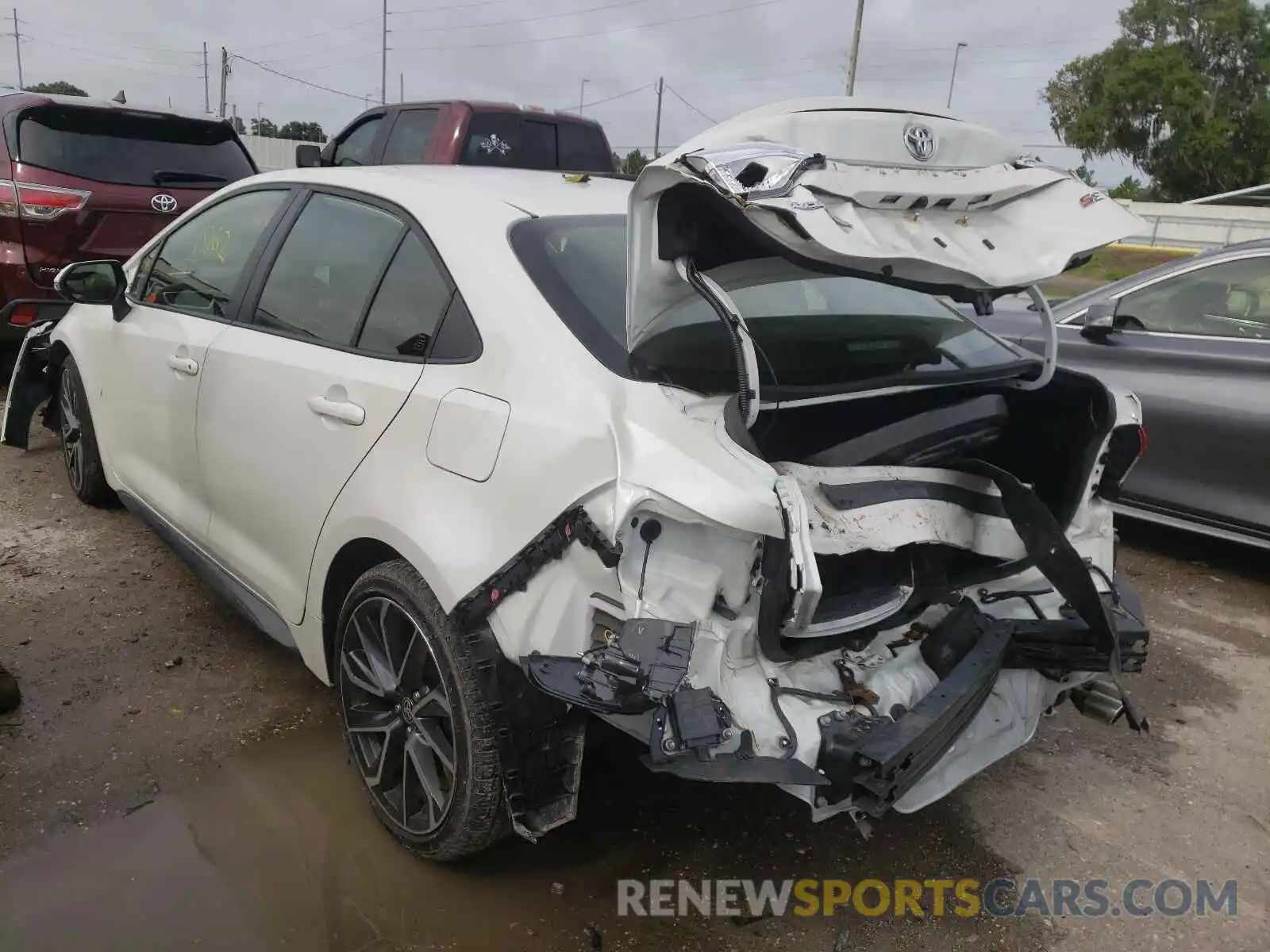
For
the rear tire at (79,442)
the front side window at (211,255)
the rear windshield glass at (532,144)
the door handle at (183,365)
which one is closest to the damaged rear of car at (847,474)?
the front side window at (211,255)

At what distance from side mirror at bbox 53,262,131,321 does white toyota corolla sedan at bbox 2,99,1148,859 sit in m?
1.08

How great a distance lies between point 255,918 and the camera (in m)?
2.38

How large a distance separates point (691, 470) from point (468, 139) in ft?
24.7

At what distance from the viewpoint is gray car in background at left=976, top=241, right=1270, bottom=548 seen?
4.38 metres

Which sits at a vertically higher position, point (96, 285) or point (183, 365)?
point (96, 285)

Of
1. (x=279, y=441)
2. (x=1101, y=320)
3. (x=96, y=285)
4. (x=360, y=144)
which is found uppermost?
(x=360, y=144)

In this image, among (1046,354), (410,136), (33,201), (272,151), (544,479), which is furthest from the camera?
(272,151)

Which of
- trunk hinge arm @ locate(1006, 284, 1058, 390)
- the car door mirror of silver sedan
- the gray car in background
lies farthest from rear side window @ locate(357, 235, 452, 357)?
the car door mirror of silver sedan

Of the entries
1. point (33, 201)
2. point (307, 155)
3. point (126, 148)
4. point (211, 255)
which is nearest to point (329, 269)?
point (211, 255)

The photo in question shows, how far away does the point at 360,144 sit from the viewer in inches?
391

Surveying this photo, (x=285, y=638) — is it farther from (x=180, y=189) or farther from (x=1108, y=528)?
(x=180, y=189)

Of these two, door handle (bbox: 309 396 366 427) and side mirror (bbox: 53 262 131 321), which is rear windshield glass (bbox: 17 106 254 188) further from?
door handle (bbox: 309 396 366 427)

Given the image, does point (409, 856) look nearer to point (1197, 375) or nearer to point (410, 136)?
point (1197, 375)

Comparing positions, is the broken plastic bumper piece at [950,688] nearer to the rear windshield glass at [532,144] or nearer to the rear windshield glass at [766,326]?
the rear windshield glass at [766,326]
